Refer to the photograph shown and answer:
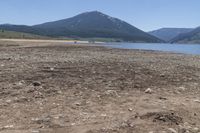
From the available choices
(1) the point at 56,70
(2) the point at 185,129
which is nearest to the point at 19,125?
(2) the point at 185,129

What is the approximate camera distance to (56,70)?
15875 mm

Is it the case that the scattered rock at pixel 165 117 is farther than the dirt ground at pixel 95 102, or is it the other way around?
the scattered rock at pixel 165 117

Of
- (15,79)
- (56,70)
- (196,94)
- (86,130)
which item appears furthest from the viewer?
(56,70)

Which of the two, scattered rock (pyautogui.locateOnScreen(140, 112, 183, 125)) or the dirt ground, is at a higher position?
scattered rock (pyautogui.locateOnScreen(140, 112, 183, 125))

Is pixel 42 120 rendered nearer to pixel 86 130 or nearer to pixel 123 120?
pixel 86 130

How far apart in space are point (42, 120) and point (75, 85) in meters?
4.46

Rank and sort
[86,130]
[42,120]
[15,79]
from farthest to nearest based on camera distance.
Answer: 1. [15,79]
2. [42,120]
3. [86,130]

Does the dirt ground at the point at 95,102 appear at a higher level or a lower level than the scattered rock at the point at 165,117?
lower

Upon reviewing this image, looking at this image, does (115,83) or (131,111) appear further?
(115,83)

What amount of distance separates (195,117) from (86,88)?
425cm

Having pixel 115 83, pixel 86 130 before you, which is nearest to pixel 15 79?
pixel 115 83

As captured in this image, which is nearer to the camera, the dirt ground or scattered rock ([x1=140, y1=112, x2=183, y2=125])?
the dirt ground

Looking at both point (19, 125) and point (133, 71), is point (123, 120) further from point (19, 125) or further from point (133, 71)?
point (133, 71)

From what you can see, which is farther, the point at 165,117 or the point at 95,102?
the point at 95,102
